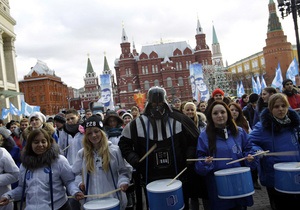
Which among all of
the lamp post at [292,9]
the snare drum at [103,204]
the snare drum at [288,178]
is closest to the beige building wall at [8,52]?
the lamp post at [292,9]

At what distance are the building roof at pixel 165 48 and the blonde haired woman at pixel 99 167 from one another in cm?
8275

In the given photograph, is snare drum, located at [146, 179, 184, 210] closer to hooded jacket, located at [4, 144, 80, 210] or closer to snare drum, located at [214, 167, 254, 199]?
snare drum, located at [214, 167, 254, 199]

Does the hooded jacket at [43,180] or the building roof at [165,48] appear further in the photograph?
the building roof at [165,48]

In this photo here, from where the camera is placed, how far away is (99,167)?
3.42 metres

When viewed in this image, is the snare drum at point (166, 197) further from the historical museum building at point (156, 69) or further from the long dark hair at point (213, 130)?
the historical museum building at point (156, 69)

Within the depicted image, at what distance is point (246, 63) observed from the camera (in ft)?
431

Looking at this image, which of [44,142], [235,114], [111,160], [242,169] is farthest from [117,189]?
[235,114]

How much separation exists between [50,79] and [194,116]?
264 feet

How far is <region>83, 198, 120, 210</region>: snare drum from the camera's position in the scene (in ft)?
9.53

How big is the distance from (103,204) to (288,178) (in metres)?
1.92

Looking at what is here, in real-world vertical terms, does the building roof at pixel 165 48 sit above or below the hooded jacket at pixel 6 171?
above

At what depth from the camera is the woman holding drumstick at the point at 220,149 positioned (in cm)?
322

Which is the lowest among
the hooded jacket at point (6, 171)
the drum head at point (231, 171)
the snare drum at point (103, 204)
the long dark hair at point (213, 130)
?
the snare drum at point (103, 204)

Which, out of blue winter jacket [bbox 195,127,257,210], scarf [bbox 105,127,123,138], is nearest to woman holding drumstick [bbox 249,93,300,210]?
blue winter jacket [bbox 195,127,257,210]
